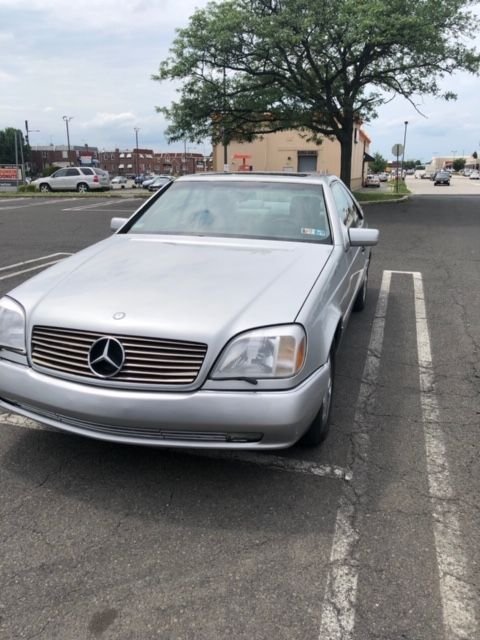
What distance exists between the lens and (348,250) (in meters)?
4.06

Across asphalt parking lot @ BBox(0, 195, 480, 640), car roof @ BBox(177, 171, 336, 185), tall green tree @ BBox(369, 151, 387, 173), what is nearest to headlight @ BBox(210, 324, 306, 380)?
asphalt parking lot @ BBox(0, 195, 480, 640)

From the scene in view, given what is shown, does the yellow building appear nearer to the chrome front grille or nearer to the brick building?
the chrome front grille

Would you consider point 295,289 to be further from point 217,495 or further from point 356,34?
point 356,34

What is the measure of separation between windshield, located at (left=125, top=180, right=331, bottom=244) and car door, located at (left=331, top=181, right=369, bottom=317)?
25 cm

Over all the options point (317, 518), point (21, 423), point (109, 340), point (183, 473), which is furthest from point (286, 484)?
point (21, 423)

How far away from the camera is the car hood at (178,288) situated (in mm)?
2570

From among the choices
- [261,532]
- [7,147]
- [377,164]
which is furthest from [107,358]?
[7,147]

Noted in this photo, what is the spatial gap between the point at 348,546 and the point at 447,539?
0.46 metres

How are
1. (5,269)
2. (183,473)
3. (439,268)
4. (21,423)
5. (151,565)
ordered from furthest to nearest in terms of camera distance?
(439,268), (5,269), (21,423), (183,473), (151,565)

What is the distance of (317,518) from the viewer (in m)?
2.62

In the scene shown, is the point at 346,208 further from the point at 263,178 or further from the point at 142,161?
the point at 142,161

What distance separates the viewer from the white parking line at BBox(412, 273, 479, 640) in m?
2.04

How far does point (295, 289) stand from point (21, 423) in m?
1.95

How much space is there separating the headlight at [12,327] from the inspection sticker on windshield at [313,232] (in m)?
1.99
